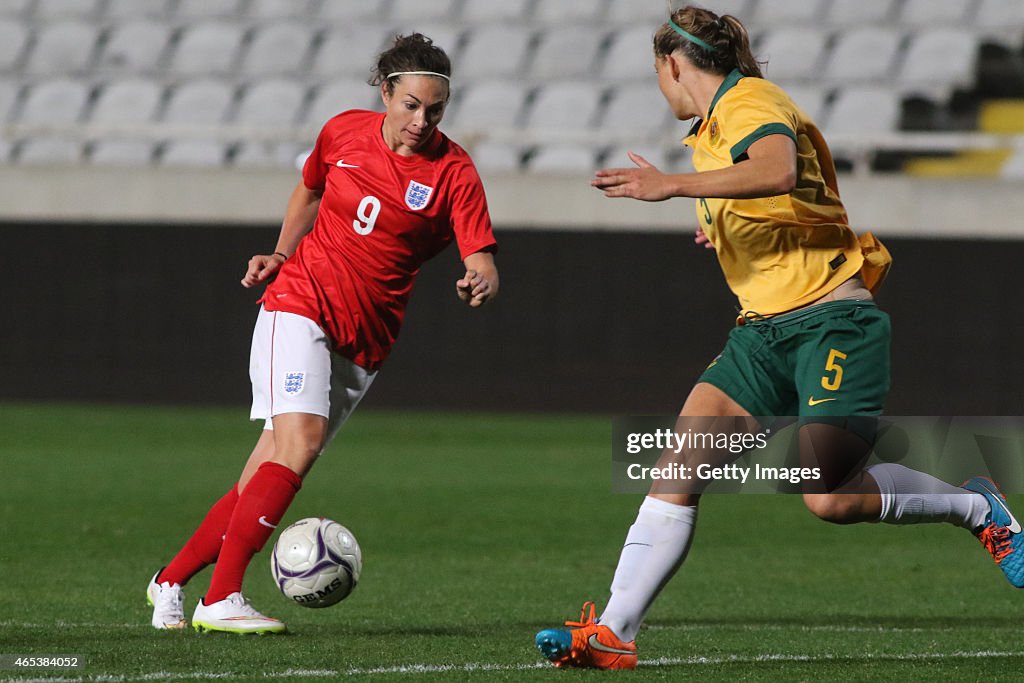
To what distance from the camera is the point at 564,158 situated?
727 inches

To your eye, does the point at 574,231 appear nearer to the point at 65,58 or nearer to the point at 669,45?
the point at 65,58

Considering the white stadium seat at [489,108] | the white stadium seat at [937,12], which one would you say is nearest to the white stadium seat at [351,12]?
the white stadium seat at [489,108]

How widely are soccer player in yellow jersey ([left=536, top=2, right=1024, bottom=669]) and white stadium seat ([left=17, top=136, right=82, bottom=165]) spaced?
608 inches

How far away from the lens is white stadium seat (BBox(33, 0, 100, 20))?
73.2 feet

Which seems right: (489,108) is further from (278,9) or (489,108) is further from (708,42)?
(708,42)

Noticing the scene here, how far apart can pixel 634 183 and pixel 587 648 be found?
137 centimetres

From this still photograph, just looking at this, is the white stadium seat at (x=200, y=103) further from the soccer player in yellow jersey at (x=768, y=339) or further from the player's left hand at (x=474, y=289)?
the soccer player in yellow jersey at (x=768, y=339)

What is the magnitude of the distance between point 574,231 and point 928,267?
3.74 meters

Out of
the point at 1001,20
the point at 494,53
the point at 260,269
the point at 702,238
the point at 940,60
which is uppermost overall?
the point at 1001,20

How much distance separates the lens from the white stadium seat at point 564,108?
18984 millimetres

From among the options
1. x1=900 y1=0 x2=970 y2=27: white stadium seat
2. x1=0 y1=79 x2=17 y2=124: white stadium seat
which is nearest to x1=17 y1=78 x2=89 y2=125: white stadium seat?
x1=0 y1=79 x2=17 y2=124: white stadium seat

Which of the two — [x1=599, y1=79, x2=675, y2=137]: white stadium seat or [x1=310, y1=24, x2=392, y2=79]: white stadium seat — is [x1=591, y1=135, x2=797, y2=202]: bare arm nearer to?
[x1=599, y1=79, x2=675, y2=137]: white stadium seat

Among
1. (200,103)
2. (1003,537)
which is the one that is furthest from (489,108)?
(1003,537)

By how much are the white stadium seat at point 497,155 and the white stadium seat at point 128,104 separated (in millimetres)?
4366
